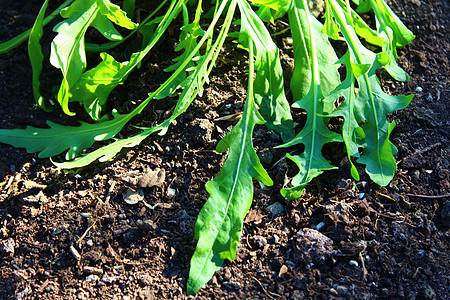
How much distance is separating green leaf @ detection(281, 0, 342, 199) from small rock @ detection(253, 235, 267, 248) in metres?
0.20

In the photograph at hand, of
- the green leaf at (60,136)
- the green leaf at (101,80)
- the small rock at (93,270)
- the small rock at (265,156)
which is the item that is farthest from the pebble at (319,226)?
the green leaf at (101,80)

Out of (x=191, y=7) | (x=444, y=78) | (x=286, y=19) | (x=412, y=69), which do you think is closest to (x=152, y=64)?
(x=191, y=7)

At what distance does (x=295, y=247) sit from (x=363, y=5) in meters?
1.43

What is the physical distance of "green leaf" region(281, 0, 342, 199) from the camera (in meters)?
1.91

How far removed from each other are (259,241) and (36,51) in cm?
145

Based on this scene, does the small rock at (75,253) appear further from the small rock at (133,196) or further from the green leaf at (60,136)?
the green leaf at (60,136)

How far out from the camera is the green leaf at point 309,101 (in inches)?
75.2

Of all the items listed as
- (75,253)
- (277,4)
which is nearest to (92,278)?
(75,253)

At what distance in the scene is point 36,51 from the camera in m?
2.23

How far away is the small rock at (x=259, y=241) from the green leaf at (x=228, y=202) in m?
0.11

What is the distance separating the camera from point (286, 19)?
2.56 meters

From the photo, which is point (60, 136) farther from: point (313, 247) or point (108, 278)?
point (313, 247)

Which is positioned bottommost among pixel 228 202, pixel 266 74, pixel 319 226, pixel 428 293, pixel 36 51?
pixel 428 293

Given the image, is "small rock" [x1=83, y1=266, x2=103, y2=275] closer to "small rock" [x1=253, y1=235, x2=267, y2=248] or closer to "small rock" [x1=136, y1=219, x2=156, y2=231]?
"small rock" [x1=136, y1=219, x2=156, y2=231]
